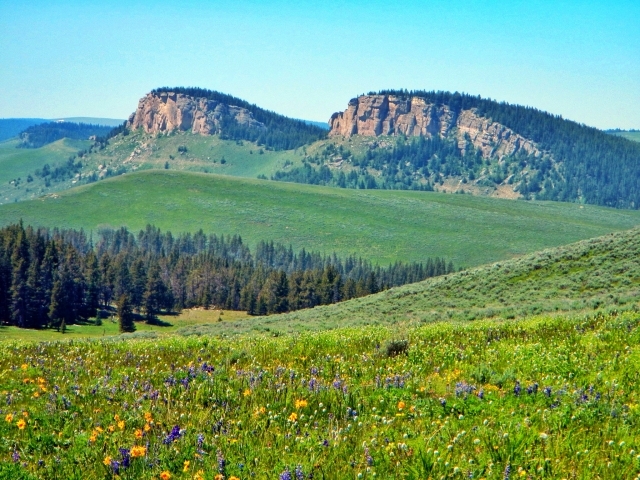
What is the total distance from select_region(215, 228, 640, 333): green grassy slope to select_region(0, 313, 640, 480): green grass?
2152 centimetres

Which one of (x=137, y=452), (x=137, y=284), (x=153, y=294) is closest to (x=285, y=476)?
(x=137, y=452)

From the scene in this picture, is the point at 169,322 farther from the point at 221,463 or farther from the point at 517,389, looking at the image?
the point at 221,463

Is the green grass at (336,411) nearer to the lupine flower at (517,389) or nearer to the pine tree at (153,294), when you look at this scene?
the lupine flower at (517,389)

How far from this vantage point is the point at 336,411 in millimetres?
8742

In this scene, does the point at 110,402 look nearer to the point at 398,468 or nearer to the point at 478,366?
the point at 398,468

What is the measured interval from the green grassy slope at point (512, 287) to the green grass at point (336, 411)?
2152 cm

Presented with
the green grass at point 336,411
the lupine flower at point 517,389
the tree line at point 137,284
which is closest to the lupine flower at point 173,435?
the green grass at point 336,411

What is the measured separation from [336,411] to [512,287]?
39.0 meters

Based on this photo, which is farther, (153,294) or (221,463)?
(153,294)

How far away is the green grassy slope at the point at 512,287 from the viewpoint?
38.7m

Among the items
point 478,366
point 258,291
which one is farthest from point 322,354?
point 258,291

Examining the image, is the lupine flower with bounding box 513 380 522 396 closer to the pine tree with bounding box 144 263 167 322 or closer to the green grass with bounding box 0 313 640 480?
the green grass with bounding box 0 313 640 480

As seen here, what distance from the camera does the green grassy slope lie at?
127 feet

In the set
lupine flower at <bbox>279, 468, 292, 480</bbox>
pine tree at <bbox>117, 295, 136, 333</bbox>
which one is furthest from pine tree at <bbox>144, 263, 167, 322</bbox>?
lupine flower at <bbox>279, 468, 292, 480</bbox>
